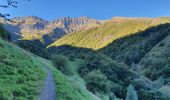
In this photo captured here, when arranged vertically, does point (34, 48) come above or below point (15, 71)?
above

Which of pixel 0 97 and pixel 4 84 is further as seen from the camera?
pixel 4 84

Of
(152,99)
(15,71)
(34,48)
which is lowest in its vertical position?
(152,99)

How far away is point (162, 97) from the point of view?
11431 centimetres

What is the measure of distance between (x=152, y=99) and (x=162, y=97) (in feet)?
10.2

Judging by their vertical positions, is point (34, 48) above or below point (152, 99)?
above

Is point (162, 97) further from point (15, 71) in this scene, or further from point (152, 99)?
point (15, 71)

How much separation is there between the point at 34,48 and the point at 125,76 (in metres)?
36.1

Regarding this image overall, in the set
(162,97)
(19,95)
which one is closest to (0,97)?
(19,95)

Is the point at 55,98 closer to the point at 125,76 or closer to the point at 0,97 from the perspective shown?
the point at 0,97

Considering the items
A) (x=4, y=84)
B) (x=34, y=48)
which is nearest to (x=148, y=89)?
(x=34, y=48)

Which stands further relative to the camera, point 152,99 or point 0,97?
point 152,99

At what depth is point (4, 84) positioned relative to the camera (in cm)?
2291

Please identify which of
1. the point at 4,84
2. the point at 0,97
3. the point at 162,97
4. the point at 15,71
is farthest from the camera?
the point at 162,97

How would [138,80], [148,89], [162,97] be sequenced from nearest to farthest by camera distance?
[162,97]
[148,89]
[138,80]
